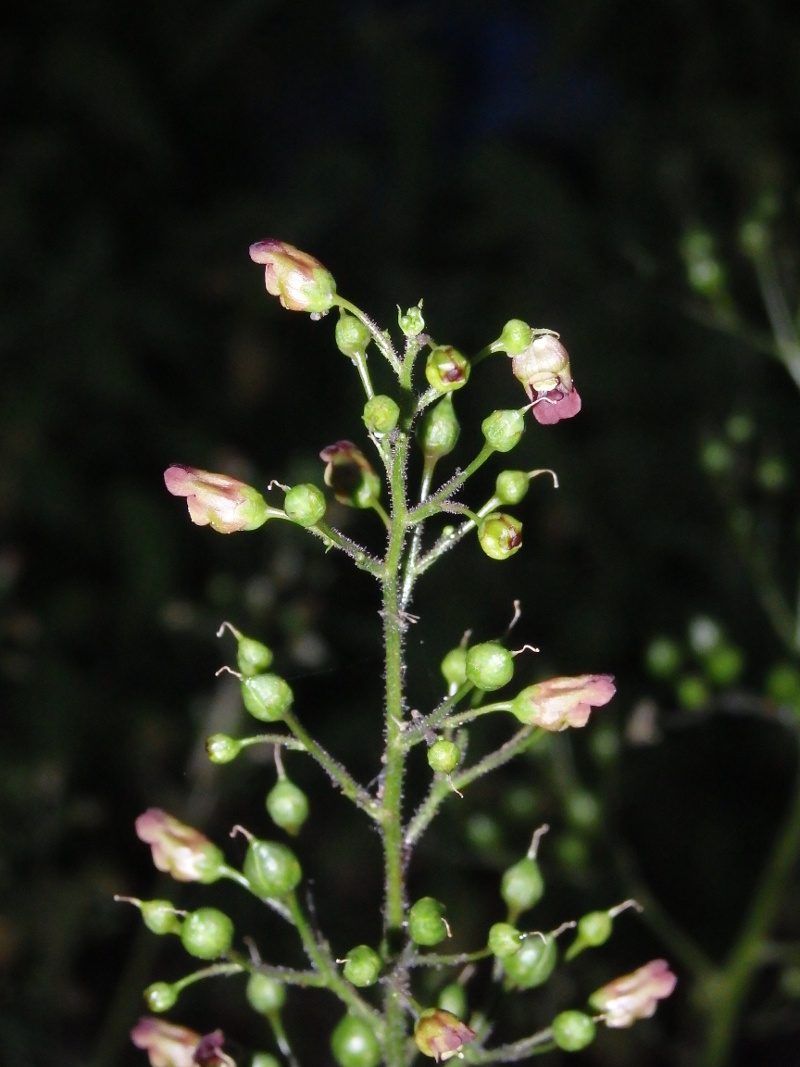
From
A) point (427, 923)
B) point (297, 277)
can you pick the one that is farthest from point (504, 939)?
point (297, 277)

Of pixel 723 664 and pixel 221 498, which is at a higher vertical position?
pixel 221 498

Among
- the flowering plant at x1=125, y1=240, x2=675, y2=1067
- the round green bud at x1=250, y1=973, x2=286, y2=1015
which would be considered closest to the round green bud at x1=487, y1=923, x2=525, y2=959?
the flowering plant at x1=125, y1=240, x2=675, y2=1067

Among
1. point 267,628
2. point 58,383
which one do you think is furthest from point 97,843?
point 58,383

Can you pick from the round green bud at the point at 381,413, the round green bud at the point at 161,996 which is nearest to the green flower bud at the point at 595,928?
the round green bud at the point at 161,996

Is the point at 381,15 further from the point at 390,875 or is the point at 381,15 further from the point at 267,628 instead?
the point at 390,875

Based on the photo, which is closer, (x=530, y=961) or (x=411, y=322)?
(x=411, y=322)

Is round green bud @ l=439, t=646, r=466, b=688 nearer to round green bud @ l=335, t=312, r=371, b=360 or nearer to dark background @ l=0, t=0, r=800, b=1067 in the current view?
round green bud @ l=335, t=312, r=371, b=360

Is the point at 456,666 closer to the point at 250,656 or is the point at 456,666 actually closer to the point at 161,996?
the point at 250,656
